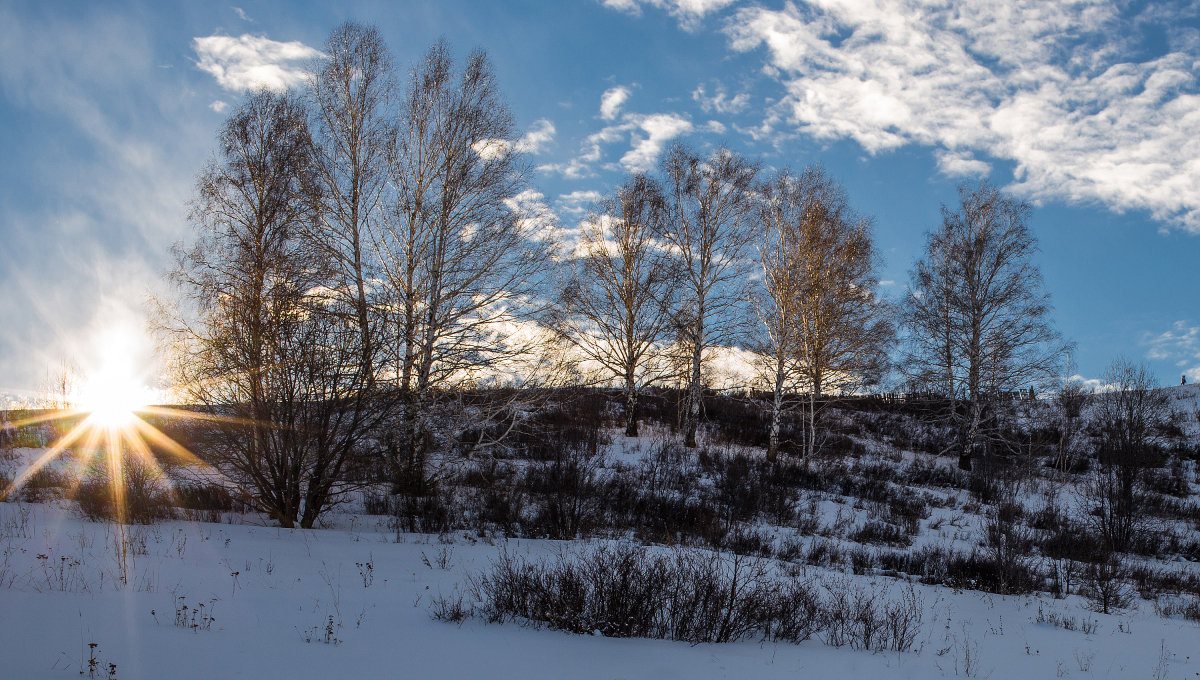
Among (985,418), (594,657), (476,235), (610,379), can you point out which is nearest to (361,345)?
(476,235)

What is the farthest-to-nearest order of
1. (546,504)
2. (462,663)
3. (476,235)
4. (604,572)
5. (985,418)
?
(985,418) < (476,235) < (546,504) < (604,572) < (462,663)

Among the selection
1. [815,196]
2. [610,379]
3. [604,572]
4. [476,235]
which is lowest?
[604,572]

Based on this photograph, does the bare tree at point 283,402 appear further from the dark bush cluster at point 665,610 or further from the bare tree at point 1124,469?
the bare tree at point 1124,469

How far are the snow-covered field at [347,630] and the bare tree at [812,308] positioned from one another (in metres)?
11.1

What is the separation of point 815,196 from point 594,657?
61.0 ft

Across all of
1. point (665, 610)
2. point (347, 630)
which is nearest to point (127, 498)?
point (347, 630)

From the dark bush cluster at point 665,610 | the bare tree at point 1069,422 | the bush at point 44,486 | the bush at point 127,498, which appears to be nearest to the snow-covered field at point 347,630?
the dark bush cluster at point 665,610

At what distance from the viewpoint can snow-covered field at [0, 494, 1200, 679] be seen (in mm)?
3836

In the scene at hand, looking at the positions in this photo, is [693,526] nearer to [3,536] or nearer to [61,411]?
[3,536]

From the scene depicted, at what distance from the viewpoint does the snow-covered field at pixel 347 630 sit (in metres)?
3.84

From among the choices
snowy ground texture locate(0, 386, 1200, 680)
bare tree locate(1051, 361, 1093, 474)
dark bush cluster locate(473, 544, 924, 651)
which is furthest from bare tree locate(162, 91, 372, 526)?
bare tree locate(1051, 361, 1093, 474)

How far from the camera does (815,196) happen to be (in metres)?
20.2

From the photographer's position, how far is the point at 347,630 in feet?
15.0

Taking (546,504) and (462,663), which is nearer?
(462,663)
